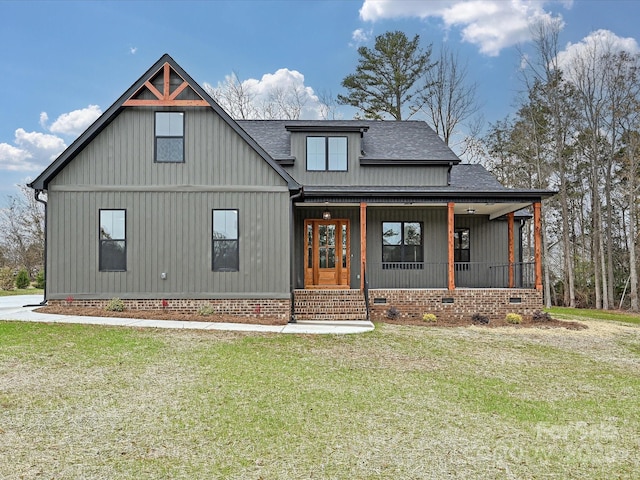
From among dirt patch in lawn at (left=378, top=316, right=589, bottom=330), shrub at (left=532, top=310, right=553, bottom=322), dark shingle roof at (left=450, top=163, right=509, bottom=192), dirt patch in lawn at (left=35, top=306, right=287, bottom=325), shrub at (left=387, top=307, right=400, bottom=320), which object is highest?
dark shingle roof at (left=450, top=163, right=509, bottom=192)

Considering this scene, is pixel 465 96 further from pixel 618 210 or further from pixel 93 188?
pixel 93 188

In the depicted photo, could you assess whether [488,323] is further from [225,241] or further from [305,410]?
[305,410]

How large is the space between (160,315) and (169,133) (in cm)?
470

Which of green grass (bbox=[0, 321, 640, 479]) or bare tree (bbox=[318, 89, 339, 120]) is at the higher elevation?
bare tree (bbox=[318, 89, 339, 120])

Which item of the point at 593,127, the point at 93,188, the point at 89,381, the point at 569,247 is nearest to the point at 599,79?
the point at 593,127

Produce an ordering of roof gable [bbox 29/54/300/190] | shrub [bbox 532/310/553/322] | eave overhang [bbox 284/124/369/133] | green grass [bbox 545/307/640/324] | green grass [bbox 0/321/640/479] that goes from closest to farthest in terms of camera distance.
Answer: green grass [bbox 0/321/640/479], roof gable [bbox 29/54/300/190], shrub [bbox 532/310/553/322], eave overhang [bbox 284/124/369/133], green grass [bbox 545/307/640/324]

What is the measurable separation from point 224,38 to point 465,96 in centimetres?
1332

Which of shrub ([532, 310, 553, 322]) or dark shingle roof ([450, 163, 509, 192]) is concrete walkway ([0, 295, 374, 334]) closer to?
shrub ([532, 310, 553, 322])

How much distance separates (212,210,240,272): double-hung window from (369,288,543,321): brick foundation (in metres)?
4.10

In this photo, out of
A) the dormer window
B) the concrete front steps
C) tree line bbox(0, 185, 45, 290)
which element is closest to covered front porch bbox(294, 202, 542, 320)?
the dormer window

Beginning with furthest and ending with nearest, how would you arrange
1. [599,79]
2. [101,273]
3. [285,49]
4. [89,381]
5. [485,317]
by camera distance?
1. [285,49]
2. [599,79]
3. [485,317]
4. [101,273]
5. [89,381]

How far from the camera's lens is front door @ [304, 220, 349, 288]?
573 inches

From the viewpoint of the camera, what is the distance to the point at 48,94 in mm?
22500

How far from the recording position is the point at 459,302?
1290cm
